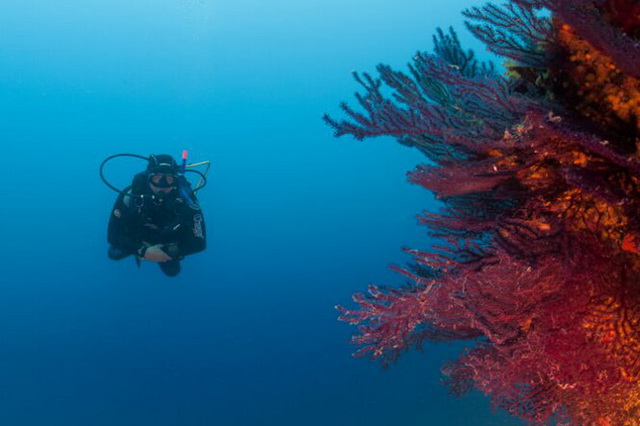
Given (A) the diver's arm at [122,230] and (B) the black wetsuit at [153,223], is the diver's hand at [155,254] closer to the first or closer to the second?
(B) the black wetsuit at [153,223]

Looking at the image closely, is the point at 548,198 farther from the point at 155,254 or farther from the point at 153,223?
the point at 153,223

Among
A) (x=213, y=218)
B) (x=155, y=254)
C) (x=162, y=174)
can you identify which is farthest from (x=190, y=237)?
(x=213, y=218)

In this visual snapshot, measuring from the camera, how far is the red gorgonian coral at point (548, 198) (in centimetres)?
204

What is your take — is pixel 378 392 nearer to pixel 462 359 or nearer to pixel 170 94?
pixel 462 359

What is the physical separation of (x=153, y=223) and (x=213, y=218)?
5557 centimetres

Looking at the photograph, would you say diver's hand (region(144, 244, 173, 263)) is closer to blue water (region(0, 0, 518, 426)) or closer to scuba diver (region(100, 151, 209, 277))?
scuba diver (region(100, 151, 209, 277))

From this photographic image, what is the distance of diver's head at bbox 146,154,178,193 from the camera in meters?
8.66

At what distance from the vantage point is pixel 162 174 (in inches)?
341

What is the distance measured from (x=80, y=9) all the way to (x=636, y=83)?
110m

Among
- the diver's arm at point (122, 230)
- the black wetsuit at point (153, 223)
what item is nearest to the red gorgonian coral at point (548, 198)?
the black wetsuit at point (153, 223)

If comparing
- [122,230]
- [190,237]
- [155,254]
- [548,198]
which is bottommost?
[548,198]

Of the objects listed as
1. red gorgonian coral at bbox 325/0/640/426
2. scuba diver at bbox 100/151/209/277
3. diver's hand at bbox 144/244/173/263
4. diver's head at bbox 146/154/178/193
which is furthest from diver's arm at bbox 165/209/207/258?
red gorgonian coral at bbox 325/0/640/426

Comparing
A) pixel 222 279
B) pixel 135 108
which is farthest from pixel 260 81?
pixel 222 279

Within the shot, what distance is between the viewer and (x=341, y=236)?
4556cm
